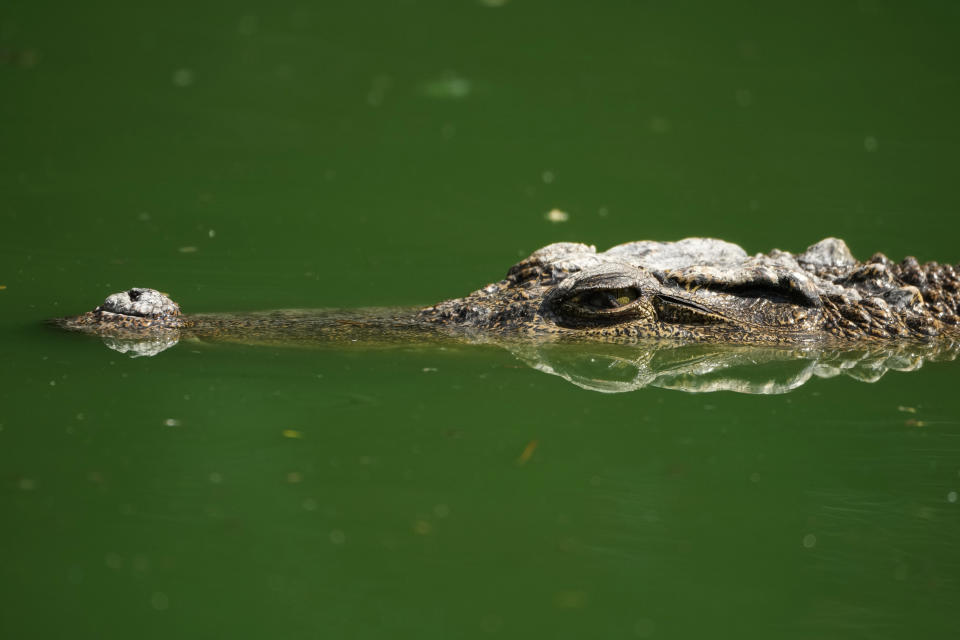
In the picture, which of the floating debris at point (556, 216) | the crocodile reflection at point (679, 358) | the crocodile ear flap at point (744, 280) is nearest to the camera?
the crocodile reflection at point (679, 358)

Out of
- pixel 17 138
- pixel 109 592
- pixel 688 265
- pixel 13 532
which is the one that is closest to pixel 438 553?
pixel 109 592

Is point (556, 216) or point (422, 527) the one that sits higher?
point (556, 216)

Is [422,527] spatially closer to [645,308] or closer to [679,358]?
[679,358]

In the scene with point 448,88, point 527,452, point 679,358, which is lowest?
point 527,452

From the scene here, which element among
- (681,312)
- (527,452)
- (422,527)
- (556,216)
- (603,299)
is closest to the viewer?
(422,527)

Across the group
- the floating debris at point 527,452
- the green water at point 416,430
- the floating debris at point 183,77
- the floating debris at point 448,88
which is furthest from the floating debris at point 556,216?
the floating debris at point 527,452

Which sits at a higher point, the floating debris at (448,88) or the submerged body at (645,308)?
the floating debris at (448,88)

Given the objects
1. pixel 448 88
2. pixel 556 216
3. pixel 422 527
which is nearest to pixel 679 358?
pixel 422 527

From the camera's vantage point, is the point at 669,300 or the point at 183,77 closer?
the point at 669,300

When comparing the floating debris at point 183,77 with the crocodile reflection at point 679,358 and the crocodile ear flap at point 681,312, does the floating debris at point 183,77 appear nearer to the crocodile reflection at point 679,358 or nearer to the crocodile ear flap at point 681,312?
the crocodile reflection at point 679,358
